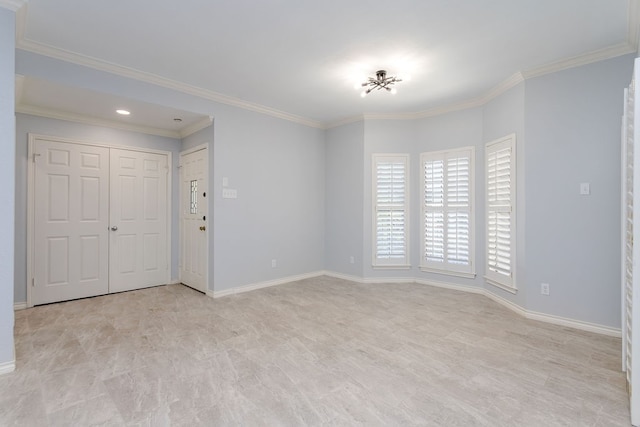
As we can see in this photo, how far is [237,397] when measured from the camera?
2025 millimetres

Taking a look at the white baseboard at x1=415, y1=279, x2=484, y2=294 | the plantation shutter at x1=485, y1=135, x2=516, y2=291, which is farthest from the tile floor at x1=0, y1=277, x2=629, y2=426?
the white baseboard at x1=415, y1=279, x2=484, y2=294

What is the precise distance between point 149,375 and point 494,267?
397 centimetres

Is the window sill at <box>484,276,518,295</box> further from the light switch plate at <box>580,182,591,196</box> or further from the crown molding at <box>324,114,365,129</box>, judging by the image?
the crown molding at <box>324,114,365,129</box>

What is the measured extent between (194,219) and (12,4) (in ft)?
9.82

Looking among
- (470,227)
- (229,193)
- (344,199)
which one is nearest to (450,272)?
(470,227)

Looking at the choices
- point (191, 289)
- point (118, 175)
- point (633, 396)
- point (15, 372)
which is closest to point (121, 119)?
point (118, 175)

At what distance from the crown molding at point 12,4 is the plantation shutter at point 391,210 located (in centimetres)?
426

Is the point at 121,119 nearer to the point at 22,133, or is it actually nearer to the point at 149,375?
the point at 22,133

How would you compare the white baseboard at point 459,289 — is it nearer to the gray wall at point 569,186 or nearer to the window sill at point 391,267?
the gray wall at point 569,186

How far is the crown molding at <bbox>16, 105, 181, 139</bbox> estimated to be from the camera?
386 cm

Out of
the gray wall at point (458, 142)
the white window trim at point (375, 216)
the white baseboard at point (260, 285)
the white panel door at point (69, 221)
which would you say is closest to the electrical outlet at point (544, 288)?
the gray wall at point (458, 142)

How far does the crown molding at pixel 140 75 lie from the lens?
2.96m

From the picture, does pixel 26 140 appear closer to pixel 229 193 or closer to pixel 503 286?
pixel 229 193

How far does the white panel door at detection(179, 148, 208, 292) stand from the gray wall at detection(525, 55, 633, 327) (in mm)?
4112
